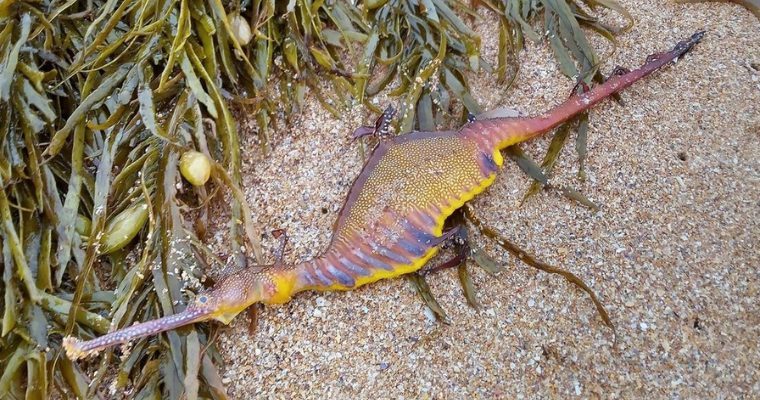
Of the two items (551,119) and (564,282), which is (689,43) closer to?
(551,119)

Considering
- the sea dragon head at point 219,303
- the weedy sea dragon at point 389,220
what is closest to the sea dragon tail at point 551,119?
the weedy sea dragon at point 389,220

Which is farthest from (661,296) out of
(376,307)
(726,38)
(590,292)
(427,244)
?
(726,38)

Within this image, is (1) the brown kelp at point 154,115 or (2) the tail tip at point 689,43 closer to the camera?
(1) the brown kelp at point 154,115

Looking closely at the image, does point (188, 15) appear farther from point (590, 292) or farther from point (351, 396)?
point (590, 292)

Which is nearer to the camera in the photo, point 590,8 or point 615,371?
point 615,371

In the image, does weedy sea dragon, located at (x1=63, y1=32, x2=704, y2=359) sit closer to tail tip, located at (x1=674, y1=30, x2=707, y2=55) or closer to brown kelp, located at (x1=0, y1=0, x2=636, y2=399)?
brown kelp, located at (x1=0, y1=0, x2=636, y2=399)

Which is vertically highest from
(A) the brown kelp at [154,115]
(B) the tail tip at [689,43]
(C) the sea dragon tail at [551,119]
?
(A) the brown kelp at [154,115]

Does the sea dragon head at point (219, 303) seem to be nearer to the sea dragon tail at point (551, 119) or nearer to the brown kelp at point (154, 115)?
the brown kelp at point (154, 115)
